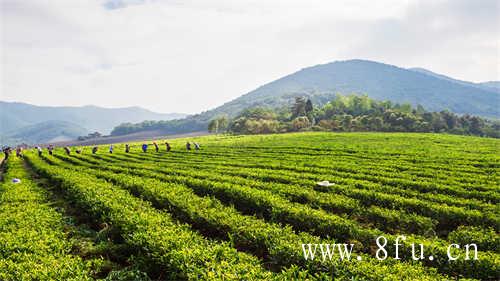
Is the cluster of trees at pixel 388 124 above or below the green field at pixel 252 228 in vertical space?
above

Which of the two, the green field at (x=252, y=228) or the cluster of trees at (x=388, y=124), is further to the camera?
the cluster of trees at (x=388, y=124)

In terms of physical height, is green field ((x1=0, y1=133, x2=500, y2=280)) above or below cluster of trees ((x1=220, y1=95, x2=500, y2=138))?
below

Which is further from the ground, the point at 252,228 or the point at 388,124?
the point at 388,124

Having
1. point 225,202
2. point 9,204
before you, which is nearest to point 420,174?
point 225,202

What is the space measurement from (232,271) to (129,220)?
6712mm

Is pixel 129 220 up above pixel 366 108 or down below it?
below

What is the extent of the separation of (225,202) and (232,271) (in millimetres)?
8997

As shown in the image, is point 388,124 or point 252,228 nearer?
point 252,228

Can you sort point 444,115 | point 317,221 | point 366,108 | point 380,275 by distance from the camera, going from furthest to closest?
point 366,108 → point 444,115 → point 317,221 → point 380,275

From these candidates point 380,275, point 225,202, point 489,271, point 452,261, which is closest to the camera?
point 380,275

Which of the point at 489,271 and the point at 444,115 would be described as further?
the point at 444,115

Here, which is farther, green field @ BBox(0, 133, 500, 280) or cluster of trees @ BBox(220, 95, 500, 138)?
cluster of trees @ BBox(220, 95, 500, 138)

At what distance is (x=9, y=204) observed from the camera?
1805cm

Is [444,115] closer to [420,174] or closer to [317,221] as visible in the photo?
[420,174]
